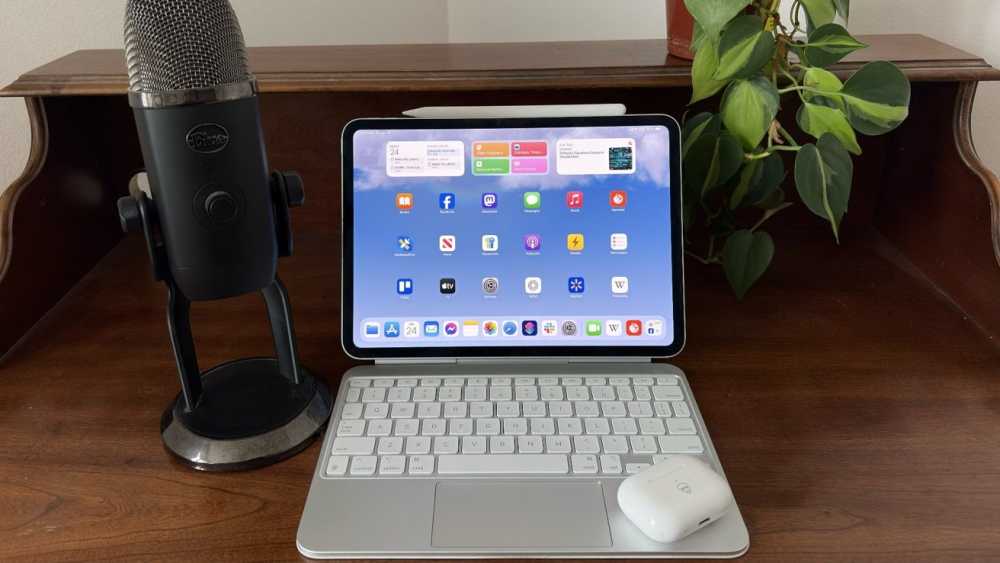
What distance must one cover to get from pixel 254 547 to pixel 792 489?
0.39 metres

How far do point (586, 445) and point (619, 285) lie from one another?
0.17m

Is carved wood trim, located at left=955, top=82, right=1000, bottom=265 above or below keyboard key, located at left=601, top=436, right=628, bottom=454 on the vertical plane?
above

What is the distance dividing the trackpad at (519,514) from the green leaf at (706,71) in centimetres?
38

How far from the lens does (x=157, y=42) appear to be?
19.5 inches

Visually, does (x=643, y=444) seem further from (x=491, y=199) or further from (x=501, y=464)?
(x=491, y=199)

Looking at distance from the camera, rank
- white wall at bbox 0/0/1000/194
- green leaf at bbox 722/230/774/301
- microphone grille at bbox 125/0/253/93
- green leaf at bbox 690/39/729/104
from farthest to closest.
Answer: white wall at bbox 0/0/1000/194
green leaf at bbox 722/230/774/301
green leaf at bbox 690/39/729/104
microphone grille at bbox 125/0/253/93

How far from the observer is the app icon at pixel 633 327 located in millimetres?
705

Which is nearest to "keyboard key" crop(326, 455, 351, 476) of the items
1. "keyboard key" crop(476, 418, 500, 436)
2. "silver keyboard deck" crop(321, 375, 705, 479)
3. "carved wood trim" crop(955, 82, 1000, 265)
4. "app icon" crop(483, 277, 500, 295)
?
"silver keyboard deck" crop(321, 375, 705, 479)

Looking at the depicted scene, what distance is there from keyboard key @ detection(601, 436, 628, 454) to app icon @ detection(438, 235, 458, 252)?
232mm

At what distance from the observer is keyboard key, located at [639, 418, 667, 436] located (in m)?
0.61

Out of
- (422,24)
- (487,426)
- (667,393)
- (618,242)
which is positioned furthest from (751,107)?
(422,24)

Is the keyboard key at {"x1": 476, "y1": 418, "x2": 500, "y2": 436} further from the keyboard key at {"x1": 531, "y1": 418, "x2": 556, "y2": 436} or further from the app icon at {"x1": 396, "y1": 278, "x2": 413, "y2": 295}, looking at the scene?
the app icon at {"x1": 396, "y1": 278, "x2": 413, "y2": 295}

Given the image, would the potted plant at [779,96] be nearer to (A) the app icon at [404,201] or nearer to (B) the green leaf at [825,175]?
(B) the green leaf at [825,175]

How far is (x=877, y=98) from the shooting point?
2.21 ft
